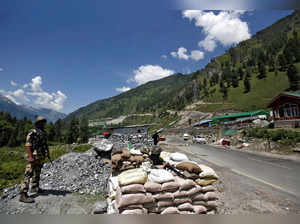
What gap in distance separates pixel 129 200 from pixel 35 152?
247 cm

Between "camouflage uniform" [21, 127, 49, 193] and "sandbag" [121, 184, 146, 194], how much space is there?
222 cm

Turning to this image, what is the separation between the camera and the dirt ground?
3514 mm

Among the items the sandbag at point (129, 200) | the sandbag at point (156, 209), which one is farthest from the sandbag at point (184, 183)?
the sandbag at point (129, 200)

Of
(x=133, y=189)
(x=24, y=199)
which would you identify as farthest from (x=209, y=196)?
(x=24, y=199)

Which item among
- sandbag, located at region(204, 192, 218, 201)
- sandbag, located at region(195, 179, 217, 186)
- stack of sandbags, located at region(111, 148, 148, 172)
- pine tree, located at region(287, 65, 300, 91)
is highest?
pine tree, located at region(287, 65, 300, 91)

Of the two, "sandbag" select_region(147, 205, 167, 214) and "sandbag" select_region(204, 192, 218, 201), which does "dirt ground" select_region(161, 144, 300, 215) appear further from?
"sandbag" select_region(147, 205, 167, 214)

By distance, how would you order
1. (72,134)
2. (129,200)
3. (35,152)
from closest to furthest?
(129,200) < (35,152) < (72,134)

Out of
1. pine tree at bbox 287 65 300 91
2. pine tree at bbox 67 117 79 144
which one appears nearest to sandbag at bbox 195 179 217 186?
pine tree at bbox 67 117 79 144

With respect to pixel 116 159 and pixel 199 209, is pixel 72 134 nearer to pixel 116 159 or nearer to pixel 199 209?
pixel 116 159

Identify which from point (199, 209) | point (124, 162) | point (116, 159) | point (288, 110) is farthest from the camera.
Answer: point (288, 110)

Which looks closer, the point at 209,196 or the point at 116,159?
the point at 209,196

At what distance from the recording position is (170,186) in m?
3.02

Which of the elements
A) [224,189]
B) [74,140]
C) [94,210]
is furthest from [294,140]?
[74,140]

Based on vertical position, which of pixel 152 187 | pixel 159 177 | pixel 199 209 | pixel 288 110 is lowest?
pixel 199 209
